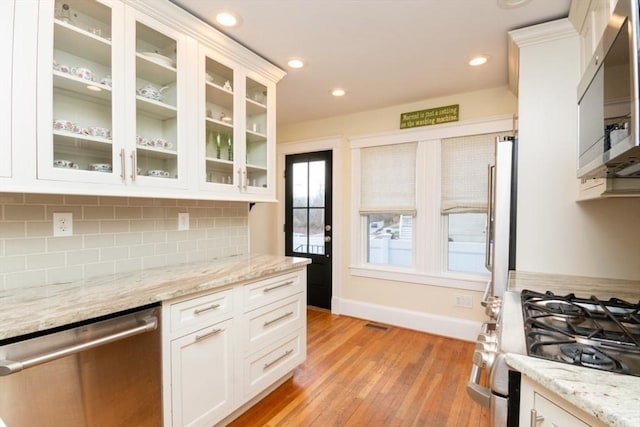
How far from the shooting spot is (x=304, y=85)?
2.88 meters

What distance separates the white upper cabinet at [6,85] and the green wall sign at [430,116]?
3020 mm

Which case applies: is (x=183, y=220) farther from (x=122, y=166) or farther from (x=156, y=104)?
(x=156, y=104)

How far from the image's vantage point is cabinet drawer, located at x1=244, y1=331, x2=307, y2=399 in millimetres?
1882

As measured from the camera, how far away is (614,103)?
86cm

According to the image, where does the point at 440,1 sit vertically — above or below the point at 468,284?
above

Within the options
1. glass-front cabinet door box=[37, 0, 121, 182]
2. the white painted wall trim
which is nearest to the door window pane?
the white painted wall trim

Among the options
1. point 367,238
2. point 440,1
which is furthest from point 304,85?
point 367,238

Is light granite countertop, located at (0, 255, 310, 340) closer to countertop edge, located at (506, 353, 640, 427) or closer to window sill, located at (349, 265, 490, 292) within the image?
countertop edge, located at (506, 353, 640, 427)

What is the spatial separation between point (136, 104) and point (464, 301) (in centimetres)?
314

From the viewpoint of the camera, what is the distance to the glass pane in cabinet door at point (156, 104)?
1.67 meters

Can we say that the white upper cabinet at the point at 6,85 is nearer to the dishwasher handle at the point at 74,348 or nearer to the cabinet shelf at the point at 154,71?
the cabinet shelf at the point at 154,71

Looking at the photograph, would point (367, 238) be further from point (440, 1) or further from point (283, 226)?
point (440, 1)

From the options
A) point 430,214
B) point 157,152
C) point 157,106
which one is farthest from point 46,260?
point 430,214

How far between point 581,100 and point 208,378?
2074 millimetres
